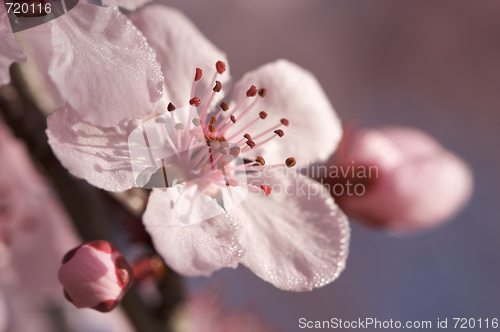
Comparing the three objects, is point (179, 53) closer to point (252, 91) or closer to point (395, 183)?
point (252, 91)

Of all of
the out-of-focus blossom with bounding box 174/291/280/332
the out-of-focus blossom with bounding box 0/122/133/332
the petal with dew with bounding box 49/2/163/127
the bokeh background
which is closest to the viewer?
the petal with dew with bounding box 49/2/163/127

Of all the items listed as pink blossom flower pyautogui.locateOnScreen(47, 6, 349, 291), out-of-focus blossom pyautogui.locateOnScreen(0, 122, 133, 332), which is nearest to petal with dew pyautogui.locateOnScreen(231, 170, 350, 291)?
pink blossom flower pyautogui.locateOnScreen(47, 6, 349, 291)

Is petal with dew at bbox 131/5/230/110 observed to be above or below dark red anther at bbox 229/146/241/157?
above

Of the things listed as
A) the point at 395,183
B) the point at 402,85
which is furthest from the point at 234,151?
the point at 402,85

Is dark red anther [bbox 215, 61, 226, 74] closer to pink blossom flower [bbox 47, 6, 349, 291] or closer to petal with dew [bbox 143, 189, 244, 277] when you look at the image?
pink blossom flower [bbox 47, 6, 349, 291]

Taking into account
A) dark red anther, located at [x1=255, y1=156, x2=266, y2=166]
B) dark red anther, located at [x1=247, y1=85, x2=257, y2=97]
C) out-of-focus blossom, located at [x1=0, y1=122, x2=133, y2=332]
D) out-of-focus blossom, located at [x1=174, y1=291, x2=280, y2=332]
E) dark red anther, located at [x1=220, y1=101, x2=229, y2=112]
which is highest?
dark red anther, located at [x1=247, y1=85, x2=257, y2=97]

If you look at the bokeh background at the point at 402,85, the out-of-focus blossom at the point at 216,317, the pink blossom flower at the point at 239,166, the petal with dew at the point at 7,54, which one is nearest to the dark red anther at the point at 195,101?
the pink blossom flower at the point at 239,166
